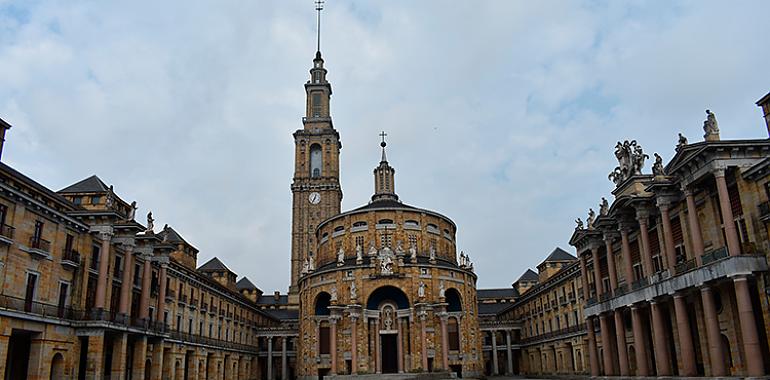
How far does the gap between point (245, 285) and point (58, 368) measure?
219 feet

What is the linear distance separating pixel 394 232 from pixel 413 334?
40.5 feet

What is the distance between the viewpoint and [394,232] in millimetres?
65250

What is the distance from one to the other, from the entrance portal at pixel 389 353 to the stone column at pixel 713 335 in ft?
119

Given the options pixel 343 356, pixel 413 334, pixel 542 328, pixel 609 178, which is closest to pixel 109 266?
pixel 343 356

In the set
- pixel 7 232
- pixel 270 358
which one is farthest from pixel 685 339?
pixel 270 358

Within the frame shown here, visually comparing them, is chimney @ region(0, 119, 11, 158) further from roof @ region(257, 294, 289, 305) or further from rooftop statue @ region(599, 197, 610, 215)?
roof @ region(257, 294, 289, 305)

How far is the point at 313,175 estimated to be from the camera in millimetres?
103375

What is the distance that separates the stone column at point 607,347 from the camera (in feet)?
127

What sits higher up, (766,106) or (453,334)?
(766,106)

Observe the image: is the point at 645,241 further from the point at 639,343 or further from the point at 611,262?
the point at 639,343

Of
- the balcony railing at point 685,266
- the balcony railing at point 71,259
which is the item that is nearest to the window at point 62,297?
the balcony railing at point 71,259

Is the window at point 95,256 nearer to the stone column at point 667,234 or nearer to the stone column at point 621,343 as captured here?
the stone column at point 621,343

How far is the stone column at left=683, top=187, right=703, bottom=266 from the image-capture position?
27711mm

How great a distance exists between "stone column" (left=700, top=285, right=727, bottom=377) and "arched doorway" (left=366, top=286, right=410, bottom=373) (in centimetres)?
3461
